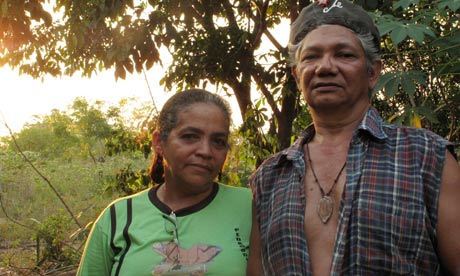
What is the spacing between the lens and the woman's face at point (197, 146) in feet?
5.82

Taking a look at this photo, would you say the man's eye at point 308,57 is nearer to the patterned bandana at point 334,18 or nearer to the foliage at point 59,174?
the patterned bandana at point 334,18

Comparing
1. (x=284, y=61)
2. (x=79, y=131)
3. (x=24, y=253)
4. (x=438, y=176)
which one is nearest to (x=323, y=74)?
(x=438, y=176)

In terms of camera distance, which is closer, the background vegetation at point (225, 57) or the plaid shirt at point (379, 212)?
the plaid shirt at point (379, 212)

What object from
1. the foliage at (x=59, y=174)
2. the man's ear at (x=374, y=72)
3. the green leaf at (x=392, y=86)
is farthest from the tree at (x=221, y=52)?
the foliage at (x=59, y=174)

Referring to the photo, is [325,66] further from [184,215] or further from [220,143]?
[184,215]

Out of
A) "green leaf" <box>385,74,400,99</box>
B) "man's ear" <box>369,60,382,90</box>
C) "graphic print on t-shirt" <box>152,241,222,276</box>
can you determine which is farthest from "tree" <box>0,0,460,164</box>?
"graphic print on t-shirt" <box>152,241,222,276</box>

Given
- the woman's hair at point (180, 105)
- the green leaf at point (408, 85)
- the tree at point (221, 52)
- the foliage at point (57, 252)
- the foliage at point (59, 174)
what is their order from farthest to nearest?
1. the foliage at point (59, 174)
2. the foliage at point (57, 252)
3. the tree at point (221, 52)
4. the green leaf at point (408, 85)
5. the woman's hair at point (180, 105)

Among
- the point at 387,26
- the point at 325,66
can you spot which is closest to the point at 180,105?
the point at 325,66

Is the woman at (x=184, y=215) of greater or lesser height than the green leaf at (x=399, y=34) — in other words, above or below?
below

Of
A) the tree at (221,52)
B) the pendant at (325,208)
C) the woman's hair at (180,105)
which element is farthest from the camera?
the tree at (221,52)

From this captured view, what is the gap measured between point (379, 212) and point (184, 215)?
1.97ft

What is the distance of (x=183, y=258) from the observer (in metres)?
1.67

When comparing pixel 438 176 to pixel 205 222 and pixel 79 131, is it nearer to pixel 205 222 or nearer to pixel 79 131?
pixel 205 222

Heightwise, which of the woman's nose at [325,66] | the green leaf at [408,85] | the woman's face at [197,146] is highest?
the green leaf at [408,85]
